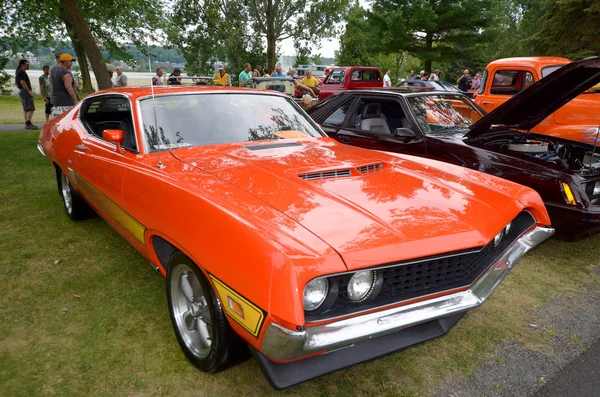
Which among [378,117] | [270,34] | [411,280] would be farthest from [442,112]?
[270,34]

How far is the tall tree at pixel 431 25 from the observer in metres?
24.0

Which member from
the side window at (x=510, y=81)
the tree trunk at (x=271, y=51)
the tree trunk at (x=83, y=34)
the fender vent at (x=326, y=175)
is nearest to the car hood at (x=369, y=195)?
the fender vent at (x=326, y=175)

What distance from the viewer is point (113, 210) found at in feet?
10.0

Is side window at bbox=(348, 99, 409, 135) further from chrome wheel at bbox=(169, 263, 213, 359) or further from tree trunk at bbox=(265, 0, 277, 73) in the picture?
tree trunk at bbox=(265, 0, 277, 73)

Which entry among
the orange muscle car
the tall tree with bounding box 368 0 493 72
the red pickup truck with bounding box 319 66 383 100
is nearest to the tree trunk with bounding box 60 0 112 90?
the red pickup truck with bounding box 319 66 383 100

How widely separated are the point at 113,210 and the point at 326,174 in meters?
1.58

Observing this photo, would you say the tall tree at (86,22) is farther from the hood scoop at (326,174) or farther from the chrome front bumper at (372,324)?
the chrome front bumper at (372,324)

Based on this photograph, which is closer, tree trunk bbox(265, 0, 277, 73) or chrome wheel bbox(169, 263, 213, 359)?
chrome wheel bbox(169, 263, 213, 359)

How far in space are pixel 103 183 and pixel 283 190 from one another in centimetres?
164

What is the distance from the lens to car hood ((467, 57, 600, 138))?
3.63 m

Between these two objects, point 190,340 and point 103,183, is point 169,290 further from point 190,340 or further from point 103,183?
point 103,183

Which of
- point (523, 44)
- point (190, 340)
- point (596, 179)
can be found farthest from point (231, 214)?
point (523, 44)

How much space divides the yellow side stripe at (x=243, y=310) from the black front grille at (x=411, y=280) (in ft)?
0.71

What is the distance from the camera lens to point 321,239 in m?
1.76
